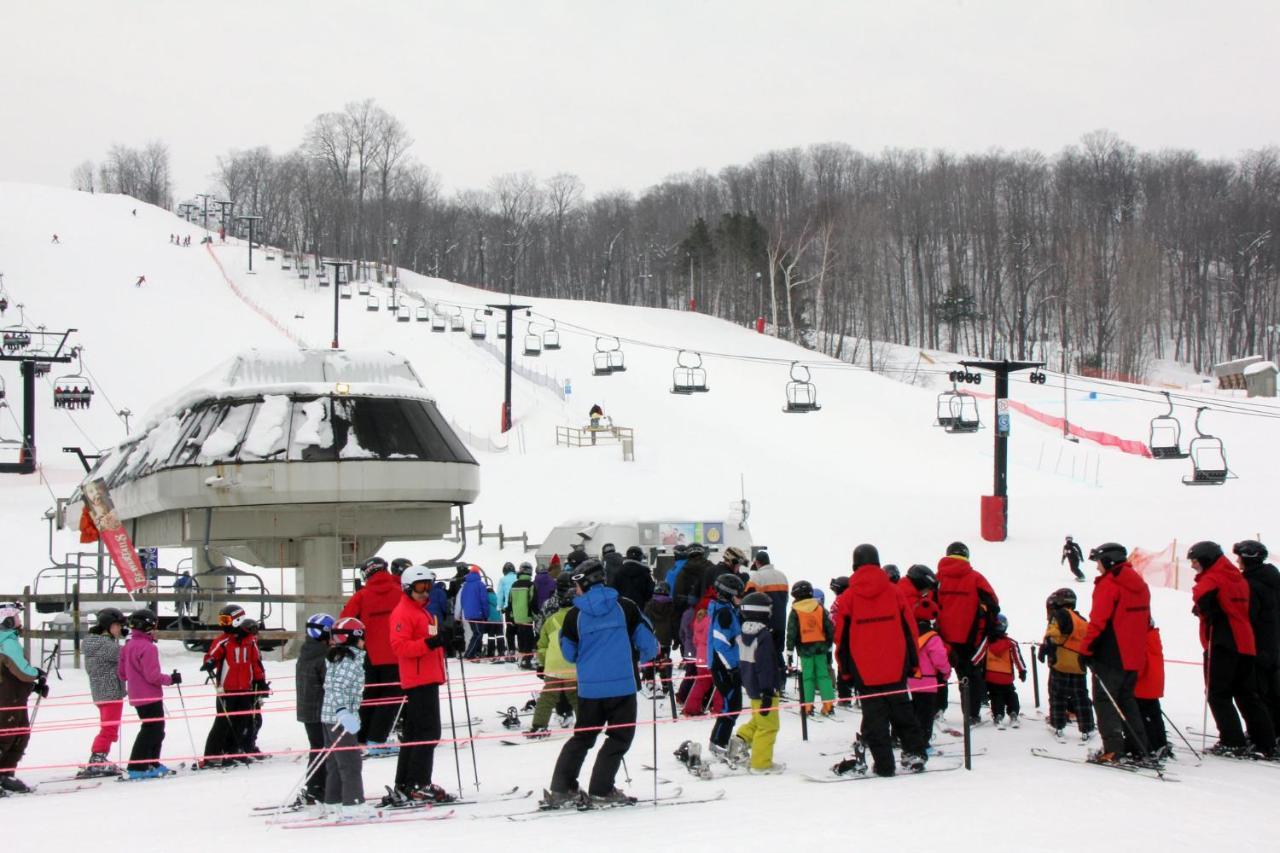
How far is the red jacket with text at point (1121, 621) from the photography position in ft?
29.9

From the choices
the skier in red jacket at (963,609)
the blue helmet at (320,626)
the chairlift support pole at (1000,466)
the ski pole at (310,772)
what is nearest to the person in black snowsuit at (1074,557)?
the chairlift support pole at (1000,466)

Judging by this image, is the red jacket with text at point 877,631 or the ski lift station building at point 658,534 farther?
the ski lift station building at point 658,534

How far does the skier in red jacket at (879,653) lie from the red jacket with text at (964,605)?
159 cm

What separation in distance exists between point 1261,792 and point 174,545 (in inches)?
599

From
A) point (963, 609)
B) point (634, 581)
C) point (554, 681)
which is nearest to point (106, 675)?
point (554, 681)

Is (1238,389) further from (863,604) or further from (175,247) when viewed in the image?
(175,247)

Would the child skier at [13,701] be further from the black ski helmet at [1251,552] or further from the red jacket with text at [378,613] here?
the black ski helmet at [1251,552]

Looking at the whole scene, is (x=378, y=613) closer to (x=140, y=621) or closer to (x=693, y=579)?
(x=140, y=621)

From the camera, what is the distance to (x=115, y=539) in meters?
18.0

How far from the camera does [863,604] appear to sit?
8906mm

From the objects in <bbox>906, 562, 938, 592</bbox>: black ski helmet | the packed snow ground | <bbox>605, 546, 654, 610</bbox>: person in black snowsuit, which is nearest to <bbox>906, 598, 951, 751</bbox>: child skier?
<bbox>906, 562, 938, 592</bbox>: black ski helmet

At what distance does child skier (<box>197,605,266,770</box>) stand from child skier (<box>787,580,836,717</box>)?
462 cm

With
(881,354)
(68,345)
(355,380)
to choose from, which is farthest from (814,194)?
(355,380)

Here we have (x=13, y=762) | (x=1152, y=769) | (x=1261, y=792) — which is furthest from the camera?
(x=13, y=762)
